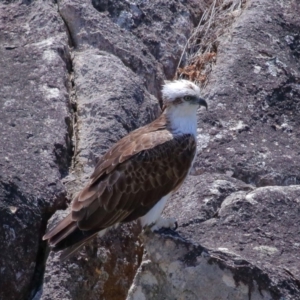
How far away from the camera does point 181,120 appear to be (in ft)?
28.6

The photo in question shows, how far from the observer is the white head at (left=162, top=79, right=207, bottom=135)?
8.70 m

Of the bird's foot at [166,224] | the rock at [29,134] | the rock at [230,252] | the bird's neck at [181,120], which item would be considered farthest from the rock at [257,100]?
the rock at [29,134]

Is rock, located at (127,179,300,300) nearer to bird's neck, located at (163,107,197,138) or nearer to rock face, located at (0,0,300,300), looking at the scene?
rock face, located at (0,0,300,300)

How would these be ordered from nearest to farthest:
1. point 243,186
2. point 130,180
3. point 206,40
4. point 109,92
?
point 130,180 → point 243,186 → point 109,92 → point 206,40

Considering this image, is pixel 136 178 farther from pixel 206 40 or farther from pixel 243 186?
pixel 206 40

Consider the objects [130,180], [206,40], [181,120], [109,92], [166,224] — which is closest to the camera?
[166,224]

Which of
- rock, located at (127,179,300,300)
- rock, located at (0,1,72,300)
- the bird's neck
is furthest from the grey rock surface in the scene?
rock, located at (0,1,72,300)

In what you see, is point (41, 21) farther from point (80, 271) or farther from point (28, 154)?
point (80, 271)

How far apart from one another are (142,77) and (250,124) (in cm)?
128

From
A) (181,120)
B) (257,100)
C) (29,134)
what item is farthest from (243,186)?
(29,134)

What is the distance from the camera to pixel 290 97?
9.97 metres

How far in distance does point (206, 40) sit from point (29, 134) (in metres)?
2.66

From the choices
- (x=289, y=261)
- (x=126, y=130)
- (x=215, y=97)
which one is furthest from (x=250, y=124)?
(x=289, y=261)

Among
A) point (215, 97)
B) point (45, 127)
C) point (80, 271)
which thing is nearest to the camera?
point (80, 271)
